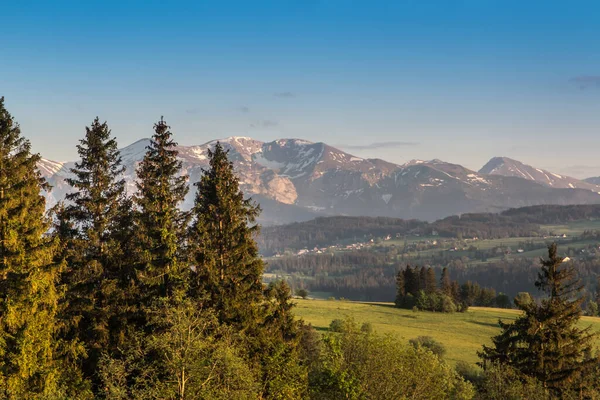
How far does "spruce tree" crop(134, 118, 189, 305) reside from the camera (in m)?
38.2

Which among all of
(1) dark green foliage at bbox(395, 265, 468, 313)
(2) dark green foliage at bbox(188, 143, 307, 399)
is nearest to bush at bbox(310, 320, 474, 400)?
(2) dark green foliage at bbox(188, 143, 307, 399)

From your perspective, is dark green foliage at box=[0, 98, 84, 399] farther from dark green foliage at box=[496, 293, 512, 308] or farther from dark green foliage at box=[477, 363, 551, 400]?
dark green foliage at box=[496, 293, 512, 308]

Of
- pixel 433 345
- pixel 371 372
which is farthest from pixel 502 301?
pixel 371 372

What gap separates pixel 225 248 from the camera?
4253 centimetres

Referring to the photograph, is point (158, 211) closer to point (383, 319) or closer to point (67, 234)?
point (67, 234)

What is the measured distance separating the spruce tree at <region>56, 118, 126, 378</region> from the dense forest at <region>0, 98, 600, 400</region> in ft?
0.35

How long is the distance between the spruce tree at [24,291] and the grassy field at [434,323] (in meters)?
55.5

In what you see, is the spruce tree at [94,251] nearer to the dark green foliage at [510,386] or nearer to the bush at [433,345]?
the dark green foliage at [510,386]

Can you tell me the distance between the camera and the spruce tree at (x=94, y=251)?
38.0 m

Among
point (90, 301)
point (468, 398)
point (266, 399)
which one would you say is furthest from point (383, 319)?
point (90, 301)

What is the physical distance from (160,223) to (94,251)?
5.92 meters

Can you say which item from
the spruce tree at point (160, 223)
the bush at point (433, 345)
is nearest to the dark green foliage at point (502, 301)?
the bush at point (433, 345)

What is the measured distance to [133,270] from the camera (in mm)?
40156

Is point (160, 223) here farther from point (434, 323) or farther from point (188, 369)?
point (434, 323)
